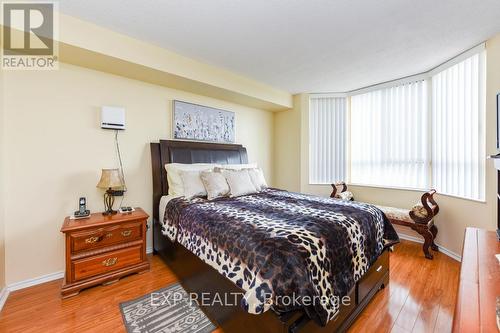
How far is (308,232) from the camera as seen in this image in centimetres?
138

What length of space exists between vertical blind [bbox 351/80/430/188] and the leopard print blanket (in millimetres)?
1795

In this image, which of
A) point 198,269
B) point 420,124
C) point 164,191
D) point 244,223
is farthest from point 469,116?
point 164,191

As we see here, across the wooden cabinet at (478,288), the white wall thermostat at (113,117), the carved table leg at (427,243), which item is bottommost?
the carved table leg at (427,243)

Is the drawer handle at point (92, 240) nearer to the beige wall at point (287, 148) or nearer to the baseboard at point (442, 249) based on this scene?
the beige wall at point (287, 148)

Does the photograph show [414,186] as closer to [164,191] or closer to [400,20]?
[400,20]

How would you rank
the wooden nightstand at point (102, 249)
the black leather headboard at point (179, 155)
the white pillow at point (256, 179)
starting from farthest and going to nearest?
the white pillow at point (256, 179) < the black leather headboard at point (179, 155) < the wooden nightstand at point (102, 249)

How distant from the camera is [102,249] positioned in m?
2.06

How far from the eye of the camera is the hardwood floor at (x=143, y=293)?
158cm

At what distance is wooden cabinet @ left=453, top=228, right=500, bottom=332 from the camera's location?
74 cm

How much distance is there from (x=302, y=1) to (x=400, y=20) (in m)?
0.99

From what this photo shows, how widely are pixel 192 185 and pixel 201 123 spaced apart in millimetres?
1132

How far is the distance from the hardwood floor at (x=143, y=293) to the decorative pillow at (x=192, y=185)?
892 millimetres

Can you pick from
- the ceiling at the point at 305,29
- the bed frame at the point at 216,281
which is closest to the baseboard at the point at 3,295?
the bed frame at the point at 216,281

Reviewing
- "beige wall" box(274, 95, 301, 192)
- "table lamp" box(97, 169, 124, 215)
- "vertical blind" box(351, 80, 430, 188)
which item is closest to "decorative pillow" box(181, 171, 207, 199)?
"table lamp" box(97, 169, 124, 215)
